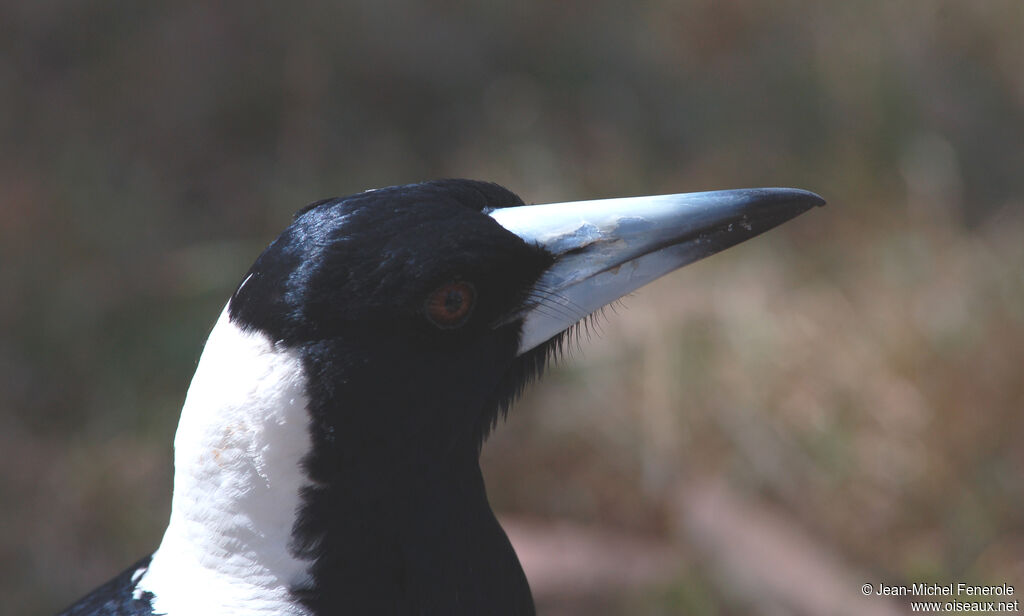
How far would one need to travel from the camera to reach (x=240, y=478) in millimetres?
1423

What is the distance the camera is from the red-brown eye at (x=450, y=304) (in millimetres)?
1419

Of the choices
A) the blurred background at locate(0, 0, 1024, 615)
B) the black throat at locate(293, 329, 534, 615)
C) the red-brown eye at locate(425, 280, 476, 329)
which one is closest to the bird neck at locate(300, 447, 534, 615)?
the black throat at locate(293, 329, 534, 615)

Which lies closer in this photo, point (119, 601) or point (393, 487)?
point (393, 487)

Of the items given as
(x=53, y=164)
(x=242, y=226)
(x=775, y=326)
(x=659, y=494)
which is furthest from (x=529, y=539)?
(x=53, y=164)

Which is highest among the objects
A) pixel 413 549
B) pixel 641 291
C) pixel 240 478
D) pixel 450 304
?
pixel 641 291

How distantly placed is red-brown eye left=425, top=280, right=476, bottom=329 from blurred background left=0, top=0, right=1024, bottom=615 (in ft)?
4.00

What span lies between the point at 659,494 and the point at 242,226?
62.9 inches

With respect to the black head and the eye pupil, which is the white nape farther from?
the eye pupil

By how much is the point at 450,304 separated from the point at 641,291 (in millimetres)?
1751

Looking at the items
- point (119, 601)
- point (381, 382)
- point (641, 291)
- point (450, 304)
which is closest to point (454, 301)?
point (450, 304)

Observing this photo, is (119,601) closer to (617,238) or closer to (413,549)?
(413,549)

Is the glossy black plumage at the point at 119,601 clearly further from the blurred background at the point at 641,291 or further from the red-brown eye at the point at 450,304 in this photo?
the blurred background at the point at 641,291

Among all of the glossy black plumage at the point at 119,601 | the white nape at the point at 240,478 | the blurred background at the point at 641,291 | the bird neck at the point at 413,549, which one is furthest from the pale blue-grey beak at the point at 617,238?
the blurred background at the point at 641,291

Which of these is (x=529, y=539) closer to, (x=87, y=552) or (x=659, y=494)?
(x=659, y=494)
